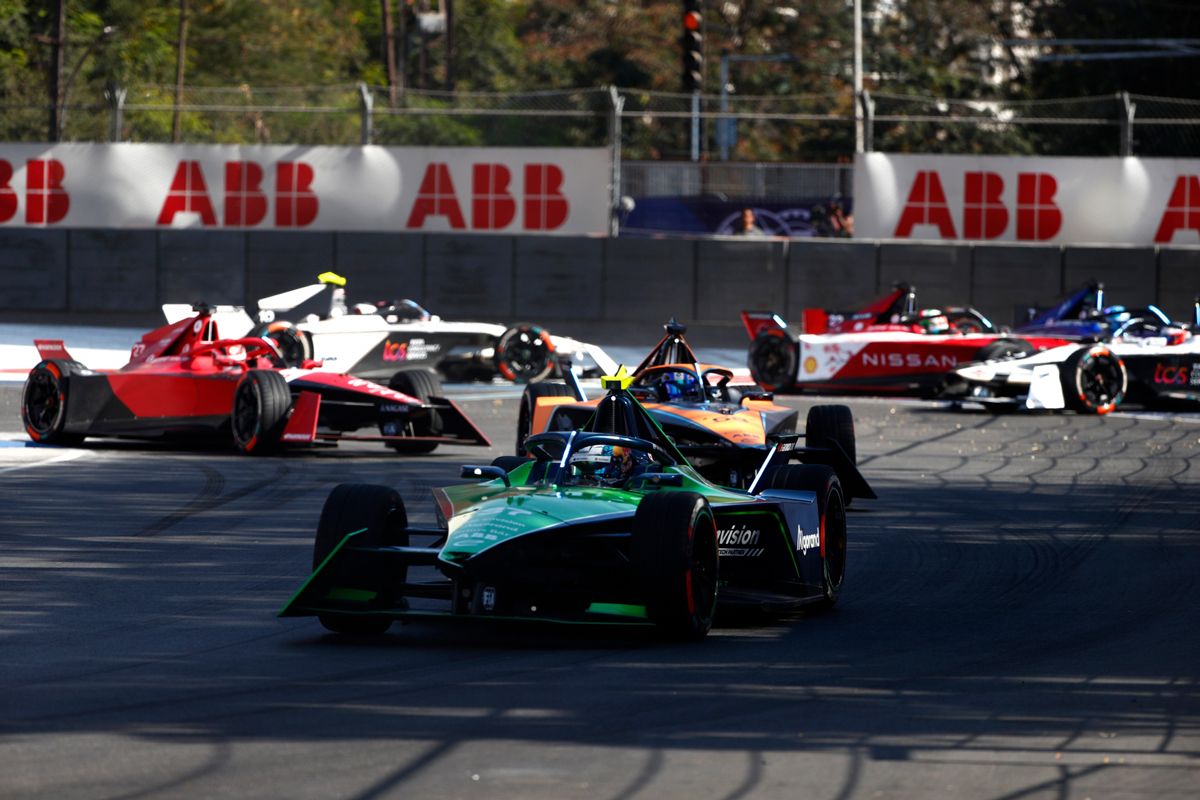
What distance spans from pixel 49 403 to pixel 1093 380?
33.8 feet

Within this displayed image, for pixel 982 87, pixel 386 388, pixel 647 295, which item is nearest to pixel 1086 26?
pixel 982 87

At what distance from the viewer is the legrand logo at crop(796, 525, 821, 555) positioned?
28.8 ft

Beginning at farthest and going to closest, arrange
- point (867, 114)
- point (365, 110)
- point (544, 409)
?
1. point (365, 110)
2. point (867, 114)
3. point (544, 409)

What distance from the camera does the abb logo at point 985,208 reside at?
2797 cm

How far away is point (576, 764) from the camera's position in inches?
222

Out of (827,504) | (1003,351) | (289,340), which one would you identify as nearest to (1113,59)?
(1003,351)

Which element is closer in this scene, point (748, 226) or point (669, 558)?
point (669, 558)

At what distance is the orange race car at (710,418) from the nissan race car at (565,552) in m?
2.27

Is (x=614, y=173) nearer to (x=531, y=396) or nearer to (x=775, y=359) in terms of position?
(x=775, y=359)

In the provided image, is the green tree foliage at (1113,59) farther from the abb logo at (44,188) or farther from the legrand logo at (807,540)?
the legrand logo at (807,540)

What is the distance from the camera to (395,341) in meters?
22.3

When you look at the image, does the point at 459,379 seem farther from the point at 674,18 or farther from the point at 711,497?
the point at 674,18

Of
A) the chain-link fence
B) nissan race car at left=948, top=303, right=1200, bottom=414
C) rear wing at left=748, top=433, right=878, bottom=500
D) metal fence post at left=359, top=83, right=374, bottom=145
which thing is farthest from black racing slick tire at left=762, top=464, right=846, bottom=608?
metal fence post at left=359, top=83, right=374, bottom=145

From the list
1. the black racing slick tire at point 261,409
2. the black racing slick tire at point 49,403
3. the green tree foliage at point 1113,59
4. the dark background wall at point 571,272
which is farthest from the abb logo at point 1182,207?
the black racing slick tire at point 49,403
